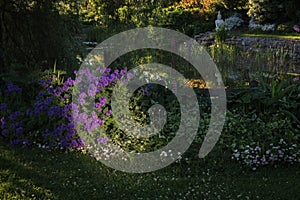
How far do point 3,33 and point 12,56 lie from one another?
325mm

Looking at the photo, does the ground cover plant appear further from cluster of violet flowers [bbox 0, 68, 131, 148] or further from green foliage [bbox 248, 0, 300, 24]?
green foliage [bbox 248, 0, 300, 24]

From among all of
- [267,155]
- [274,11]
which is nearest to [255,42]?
[274,11]

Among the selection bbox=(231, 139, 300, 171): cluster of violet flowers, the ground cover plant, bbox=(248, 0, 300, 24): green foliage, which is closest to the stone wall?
bbox=(248, 0, 300, 24): green foliage

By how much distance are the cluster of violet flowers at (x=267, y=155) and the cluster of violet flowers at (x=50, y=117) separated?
4.11 ft

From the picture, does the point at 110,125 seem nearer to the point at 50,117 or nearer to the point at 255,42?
the point at 50,117

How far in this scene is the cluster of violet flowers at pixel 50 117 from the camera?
161 inches

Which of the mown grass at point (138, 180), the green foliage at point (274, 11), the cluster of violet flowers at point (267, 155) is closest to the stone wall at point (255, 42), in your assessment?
the green foliage at point (274, 11)

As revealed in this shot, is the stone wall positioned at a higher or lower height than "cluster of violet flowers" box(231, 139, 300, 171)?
higher

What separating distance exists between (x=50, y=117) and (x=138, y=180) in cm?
133

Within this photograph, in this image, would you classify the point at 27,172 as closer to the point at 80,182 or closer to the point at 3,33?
the point at 80,182

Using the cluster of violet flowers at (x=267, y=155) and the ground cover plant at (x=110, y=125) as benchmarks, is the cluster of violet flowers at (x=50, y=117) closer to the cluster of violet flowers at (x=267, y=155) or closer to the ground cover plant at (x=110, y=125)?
the ground cover plant at (x=110, y=125)

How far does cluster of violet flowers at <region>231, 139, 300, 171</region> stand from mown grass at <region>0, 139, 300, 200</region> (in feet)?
0.21

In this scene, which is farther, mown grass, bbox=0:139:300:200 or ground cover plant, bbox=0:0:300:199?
ground cover plant, bbox=0:0:300:199

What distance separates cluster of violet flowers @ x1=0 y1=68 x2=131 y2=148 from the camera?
410 cm
